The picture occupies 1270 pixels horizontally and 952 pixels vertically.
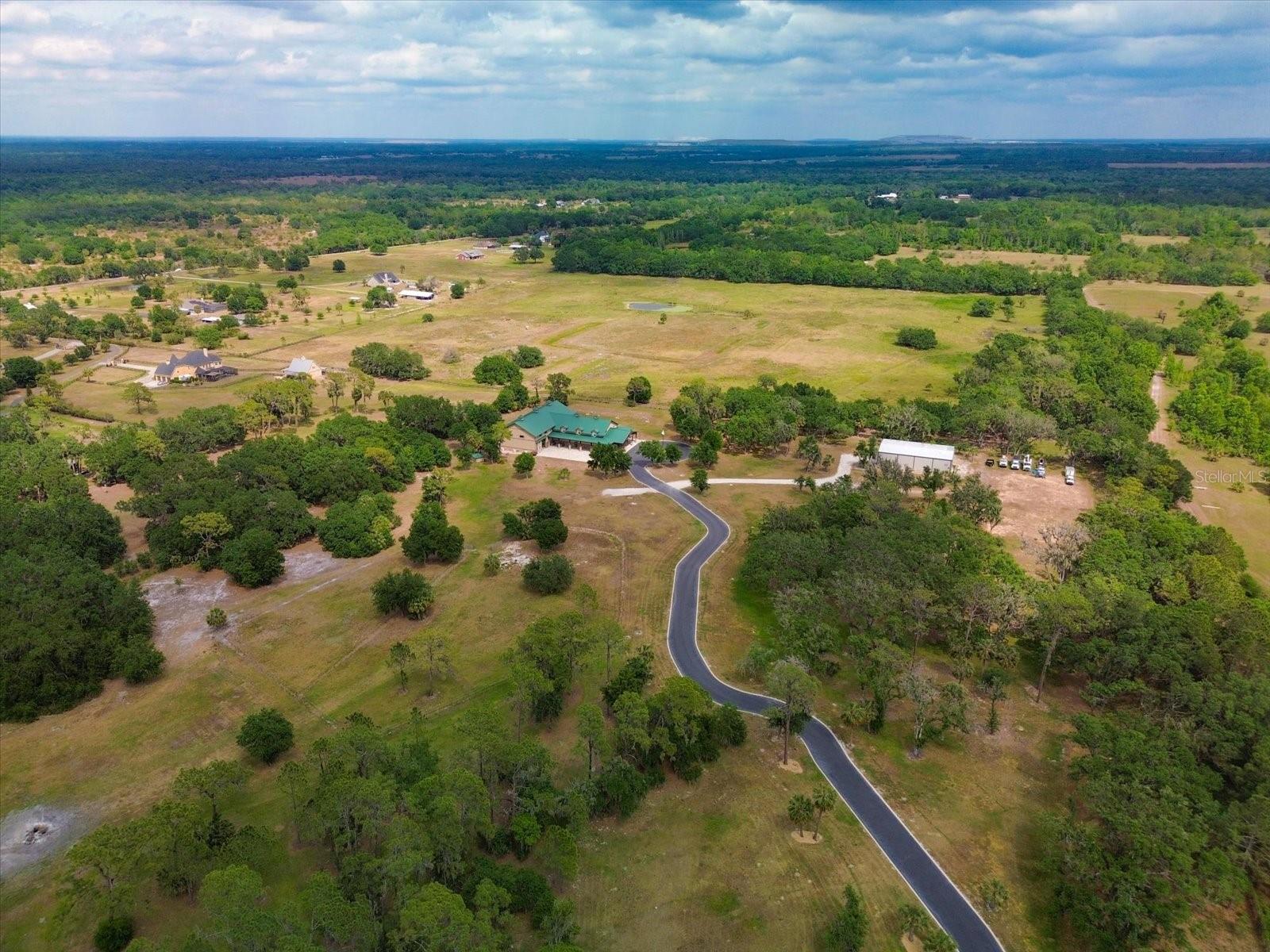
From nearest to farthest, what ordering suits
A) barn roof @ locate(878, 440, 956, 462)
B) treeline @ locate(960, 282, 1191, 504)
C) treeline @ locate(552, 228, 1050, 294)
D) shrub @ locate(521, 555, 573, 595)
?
shrub @ locate(521, 555, 573, 595) → treeline @ locate(960, 282, 1191, 504) → barn roof @ locate(878, 440, 956, 462) → treeline @ locate(552, 228, 1050, 294)

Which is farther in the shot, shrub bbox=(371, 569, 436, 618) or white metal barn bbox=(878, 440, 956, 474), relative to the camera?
white metal barn bbox=(878, 440, 956, 474)

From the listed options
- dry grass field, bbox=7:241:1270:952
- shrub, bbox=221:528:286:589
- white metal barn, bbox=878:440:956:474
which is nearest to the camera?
dry grass field, bbox=7:241:1270:952

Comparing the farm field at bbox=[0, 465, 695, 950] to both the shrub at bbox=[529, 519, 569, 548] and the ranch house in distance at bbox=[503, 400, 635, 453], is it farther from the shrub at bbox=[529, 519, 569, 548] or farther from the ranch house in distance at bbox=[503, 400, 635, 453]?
the ranch house in distance at bbox=[503, 400, 635, 453]

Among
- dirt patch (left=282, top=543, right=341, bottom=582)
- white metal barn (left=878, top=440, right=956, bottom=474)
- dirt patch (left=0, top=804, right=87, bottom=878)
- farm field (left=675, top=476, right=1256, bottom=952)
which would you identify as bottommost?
dirt patch (left=0, top=804, right=87, bottom=878)

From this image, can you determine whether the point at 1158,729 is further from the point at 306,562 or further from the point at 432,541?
the point at 306,562

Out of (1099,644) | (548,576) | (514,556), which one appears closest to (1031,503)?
(1099,644)

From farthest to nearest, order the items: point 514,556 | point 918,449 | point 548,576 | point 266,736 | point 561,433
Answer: point 561,433
point 918,449
point 514,556
point 548,576
point 266,736

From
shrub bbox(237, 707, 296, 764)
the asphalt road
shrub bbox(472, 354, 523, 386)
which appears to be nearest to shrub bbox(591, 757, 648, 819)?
the asphalt road

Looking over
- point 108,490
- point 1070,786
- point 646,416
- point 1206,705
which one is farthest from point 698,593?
point 108,490
